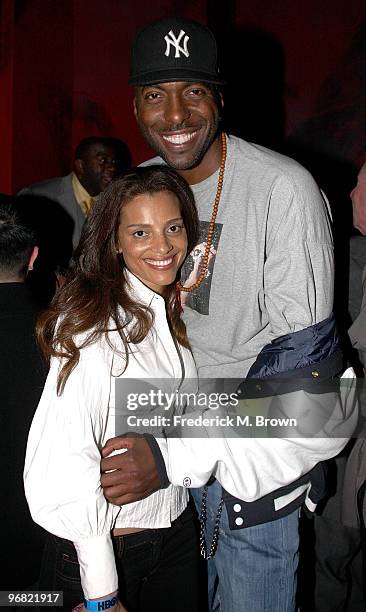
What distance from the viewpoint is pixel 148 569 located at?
148cm

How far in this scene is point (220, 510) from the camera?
1633 mm

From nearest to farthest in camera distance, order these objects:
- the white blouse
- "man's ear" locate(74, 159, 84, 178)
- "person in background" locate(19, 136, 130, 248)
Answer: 1. the white blouse
2. "person in background" locate(19, 136, 130, 248)
3. "man's ear" locate(74, 159, 84, 178)

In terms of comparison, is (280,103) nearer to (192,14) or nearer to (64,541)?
(192,14)

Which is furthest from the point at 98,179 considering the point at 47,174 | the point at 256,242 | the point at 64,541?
the point at 64,541

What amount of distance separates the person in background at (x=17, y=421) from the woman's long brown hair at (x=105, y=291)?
0.12 metres

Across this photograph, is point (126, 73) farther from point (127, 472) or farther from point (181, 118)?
point (127, 472)

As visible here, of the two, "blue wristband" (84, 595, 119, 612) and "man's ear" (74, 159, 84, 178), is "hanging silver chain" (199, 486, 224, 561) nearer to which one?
"blue wristband" (84, 595, 119, 612)

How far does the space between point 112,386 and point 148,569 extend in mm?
423

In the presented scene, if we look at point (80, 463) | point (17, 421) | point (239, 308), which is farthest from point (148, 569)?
point (239, 308)

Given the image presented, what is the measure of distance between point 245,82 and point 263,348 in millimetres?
2806

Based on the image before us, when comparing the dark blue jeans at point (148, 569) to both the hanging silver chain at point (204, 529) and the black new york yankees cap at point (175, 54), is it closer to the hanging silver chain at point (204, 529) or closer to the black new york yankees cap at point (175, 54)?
the hanging silver chain at point (204, 529)

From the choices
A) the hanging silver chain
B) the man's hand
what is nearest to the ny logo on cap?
the man's hand

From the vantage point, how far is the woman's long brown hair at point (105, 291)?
4.57ft

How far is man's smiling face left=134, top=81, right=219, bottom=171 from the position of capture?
1599 mm
